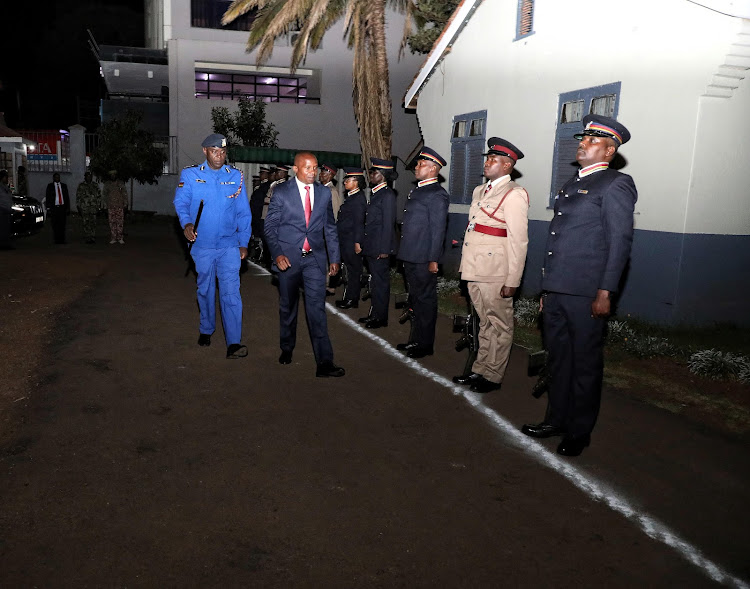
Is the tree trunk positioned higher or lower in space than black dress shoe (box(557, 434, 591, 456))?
higher

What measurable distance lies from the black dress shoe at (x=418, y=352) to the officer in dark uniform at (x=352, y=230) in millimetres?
2700

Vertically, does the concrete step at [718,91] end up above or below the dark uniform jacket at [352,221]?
above

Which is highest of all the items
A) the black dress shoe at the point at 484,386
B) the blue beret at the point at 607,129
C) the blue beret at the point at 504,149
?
the blue beret at the point at 607,129

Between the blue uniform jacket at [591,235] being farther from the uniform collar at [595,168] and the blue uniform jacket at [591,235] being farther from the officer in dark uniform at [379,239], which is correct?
the officer in dark uniform at [379,239]

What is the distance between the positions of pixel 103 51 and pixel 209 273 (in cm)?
3598

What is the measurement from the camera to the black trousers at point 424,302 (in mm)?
7328

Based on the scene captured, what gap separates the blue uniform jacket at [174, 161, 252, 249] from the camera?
22.5 ft

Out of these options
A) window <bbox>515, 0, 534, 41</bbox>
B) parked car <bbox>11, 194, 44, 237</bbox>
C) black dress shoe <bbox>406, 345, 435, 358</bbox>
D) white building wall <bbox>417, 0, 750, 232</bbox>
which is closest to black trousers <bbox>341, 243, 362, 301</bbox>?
black dress shoe <bbox>406, 345, 435, 358</bbox>

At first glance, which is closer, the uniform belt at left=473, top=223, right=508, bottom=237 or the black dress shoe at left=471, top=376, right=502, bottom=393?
the uniform belt at left=473, top=223, right=508, bottom=237

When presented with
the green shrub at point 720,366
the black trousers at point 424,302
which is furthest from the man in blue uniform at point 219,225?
the green shrub at point 720,366

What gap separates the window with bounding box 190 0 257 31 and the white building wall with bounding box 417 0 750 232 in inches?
893

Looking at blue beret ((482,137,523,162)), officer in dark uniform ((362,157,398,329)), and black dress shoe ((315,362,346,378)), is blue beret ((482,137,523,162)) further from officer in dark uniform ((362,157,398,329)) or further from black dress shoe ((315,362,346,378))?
officer in dark uniform ((362,157,398,329))

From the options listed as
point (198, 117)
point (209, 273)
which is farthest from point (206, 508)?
point (198, 117)

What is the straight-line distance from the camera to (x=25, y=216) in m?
19.0
